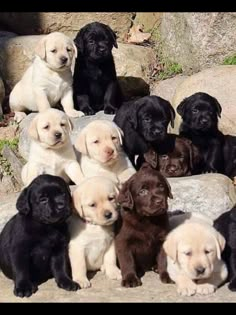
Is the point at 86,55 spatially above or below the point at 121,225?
above

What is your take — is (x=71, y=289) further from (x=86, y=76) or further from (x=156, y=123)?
(x=86, y=76)

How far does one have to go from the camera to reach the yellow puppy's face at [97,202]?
6836 mm

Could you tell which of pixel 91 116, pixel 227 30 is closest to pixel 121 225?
pixel 91 116

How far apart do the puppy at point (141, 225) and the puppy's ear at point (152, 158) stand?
130 cm

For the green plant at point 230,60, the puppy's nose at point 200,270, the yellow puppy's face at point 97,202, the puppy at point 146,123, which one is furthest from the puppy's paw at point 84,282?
the green plant at point 230,60

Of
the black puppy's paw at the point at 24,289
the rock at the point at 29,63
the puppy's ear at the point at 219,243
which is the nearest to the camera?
the puppy's ear at the point at 219,243

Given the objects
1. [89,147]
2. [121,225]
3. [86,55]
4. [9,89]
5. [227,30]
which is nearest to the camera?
[121,225]

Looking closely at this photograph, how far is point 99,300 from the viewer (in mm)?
6609

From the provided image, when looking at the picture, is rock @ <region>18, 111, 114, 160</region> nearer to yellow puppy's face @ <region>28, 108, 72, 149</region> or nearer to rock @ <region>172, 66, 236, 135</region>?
rock @ <region>172, 66, 236, 135</region>

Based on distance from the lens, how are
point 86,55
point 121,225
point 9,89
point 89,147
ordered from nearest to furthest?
point 121,225, point 89,147, point 86,55, point 9,89

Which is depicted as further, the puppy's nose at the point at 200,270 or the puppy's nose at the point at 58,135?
the puppy's nose at the point at 58,135

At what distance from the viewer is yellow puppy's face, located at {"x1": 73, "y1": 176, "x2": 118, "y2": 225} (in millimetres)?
6836

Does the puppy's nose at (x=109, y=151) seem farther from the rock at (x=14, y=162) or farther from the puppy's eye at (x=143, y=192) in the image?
the rock at (x=14, y=162)

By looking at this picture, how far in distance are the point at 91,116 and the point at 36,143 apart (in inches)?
65.7
